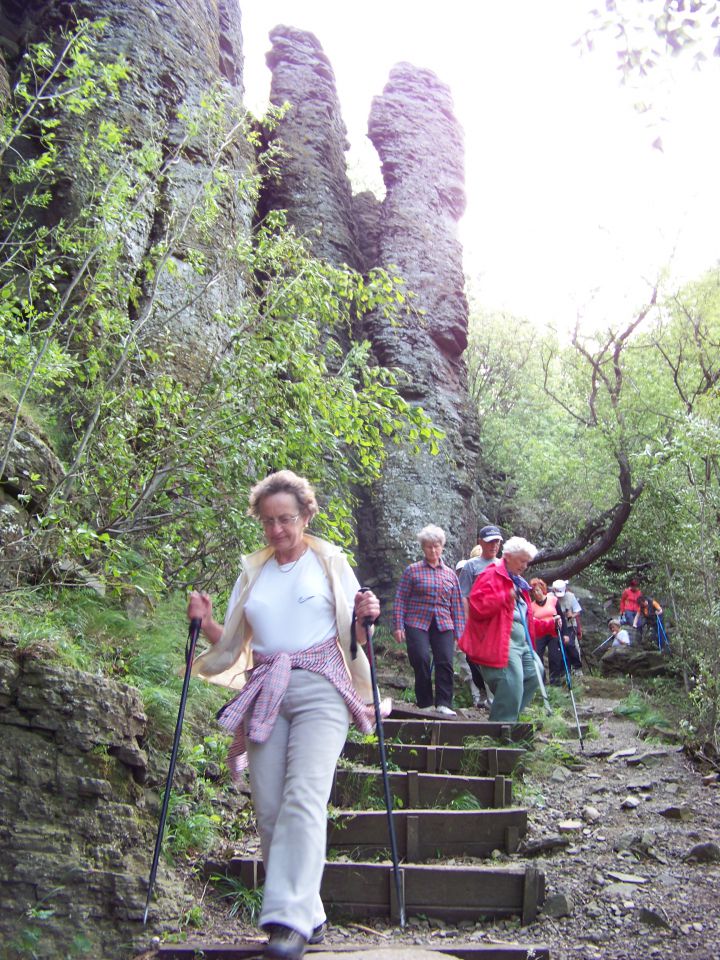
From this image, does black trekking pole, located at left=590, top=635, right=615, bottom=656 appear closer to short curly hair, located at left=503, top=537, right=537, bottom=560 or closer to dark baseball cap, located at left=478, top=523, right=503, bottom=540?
dark baseball cap, located at left=478, top=523, right=503, bottom=540

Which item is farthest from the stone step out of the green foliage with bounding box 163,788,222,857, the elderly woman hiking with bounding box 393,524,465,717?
the elderly woman hiking with bounding box 393,524,465,717

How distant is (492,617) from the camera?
287 inches

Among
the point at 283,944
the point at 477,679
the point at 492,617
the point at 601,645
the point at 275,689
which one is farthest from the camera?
the point at 601,645

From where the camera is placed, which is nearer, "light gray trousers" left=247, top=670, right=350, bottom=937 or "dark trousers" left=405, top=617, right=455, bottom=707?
"light gray trousers" left=247, top=670, right=350, bottom=937

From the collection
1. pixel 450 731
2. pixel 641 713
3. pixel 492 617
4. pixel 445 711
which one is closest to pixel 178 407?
pixel 492 617

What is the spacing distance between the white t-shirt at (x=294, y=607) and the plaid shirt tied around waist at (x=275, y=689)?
54 mm

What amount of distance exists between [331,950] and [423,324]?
14.4m

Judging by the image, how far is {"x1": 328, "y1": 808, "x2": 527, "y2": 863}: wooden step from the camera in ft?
17.8

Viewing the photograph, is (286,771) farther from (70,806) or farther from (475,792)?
(475,792)

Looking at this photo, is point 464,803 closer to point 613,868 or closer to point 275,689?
point 613,868

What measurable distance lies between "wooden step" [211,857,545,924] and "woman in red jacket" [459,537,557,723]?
260cm

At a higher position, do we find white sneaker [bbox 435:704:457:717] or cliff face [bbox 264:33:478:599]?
cliff face [bbox 264:33:478:599]

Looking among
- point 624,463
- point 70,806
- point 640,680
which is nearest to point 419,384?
point 624,463

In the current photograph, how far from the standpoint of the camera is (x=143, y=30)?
12.8 meters
